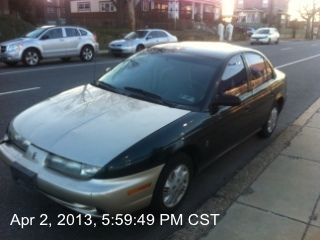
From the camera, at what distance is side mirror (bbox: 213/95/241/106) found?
4211mm

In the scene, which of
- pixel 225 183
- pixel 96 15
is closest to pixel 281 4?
pixel 96 15

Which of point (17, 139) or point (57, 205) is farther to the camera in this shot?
point (57, 205)

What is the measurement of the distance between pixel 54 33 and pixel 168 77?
42.8 ft

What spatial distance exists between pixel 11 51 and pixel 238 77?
1208 centimetres

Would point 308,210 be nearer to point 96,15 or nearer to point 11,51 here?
point 11,51

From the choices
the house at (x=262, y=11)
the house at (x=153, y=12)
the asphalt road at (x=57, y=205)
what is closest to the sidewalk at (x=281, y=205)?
the asphalt road at (x=57, y=205)

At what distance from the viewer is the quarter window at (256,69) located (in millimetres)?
5355

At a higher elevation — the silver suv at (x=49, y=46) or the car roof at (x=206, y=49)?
the car roof at (x=206, y=49)

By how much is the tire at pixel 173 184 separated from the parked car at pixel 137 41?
16.8 metres

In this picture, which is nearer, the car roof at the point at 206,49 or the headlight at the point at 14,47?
the car roof at the point at 206,49

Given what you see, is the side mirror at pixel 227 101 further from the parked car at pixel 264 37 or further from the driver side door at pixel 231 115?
the parked car at pixel 264 37

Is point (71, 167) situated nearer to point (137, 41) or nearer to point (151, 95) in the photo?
point (151, 95)

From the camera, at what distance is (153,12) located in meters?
46.8

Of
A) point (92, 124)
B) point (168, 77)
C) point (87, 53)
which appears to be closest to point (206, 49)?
point (168, 77)
